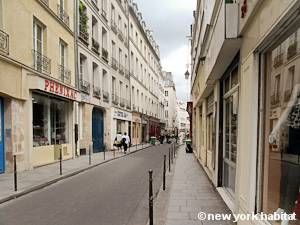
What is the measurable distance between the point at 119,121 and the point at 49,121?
55.2 ft

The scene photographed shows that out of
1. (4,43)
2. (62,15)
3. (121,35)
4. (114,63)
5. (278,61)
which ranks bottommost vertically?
(278,61)

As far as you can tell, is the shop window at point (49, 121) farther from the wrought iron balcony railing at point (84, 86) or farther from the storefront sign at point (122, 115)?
the storefront sign at point (122, 115)

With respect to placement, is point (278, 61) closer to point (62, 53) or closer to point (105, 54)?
point (62, 53)

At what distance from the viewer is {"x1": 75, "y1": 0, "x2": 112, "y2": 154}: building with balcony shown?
22906 millimetres

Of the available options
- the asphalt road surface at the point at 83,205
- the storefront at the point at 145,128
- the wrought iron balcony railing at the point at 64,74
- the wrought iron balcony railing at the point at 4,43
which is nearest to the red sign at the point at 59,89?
the wrought iron balcony railing at the point at 64,74

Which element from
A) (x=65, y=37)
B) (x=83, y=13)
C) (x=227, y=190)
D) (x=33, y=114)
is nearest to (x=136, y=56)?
(x=83, y=13)

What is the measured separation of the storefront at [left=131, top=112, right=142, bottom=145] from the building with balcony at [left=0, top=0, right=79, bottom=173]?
2097 centimetres

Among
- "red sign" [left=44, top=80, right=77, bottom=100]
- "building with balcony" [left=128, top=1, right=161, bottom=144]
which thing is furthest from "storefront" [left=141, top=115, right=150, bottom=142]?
"red sign" [left=44, top=80, right=77, bottom=100]

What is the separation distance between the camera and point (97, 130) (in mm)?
27359

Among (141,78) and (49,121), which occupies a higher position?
(141,78)

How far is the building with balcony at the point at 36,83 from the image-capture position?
13.5 m

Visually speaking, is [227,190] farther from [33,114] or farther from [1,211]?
[33,114]

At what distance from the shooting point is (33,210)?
7824 millimetres

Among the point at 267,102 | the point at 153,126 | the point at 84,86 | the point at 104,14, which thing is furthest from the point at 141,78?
the point at 267,102
